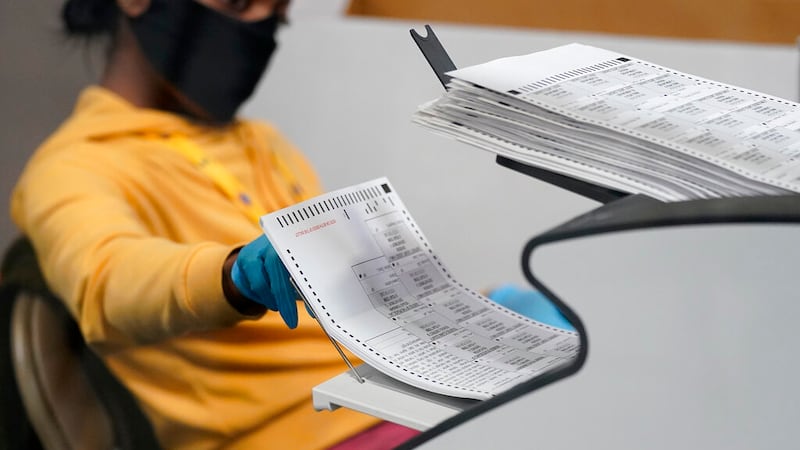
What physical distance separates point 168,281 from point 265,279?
0.43 feet

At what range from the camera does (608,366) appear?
601 mm

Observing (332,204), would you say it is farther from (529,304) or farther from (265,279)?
(529,304)

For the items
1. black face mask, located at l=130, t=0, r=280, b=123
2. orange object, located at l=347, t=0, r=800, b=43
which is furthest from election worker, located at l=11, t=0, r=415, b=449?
orange object, located at l=347, t=0, r=800, b=43

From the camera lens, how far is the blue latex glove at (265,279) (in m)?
0.75

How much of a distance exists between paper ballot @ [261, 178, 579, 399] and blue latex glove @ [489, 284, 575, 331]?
17cm

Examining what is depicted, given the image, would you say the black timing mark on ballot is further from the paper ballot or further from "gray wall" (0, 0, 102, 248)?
"gray wall" (0, 0, 102, 248)

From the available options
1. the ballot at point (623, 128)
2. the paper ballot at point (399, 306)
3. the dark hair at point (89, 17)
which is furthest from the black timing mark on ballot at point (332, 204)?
the dark hair at point (89, 17)

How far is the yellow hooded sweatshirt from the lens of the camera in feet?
2.88

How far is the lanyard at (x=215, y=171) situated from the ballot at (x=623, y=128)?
12.9 inches

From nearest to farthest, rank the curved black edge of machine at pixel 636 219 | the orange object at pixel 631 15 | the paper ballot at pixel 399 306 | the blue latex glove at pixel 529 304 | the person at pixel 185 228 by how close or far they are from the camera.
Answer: the curved black edge of machine at pixel 636 219, the paper ballot at pixel 399 306, the person at pixel 185 228, the blue latex glove at pixel 529 304, the orange object at pixel 631 15

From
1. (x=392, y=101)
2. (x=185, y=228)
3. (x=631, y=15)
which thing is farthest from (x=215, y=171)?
(x=631, y=15)

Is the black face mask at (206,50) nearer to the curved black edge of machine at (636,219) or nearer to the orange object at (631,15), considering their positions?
the orange object at (631,15)

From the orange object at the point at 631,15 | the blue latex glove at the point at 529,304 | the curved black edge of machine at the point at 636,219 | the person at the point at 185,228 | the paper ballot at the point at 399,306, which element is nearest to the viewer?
the curved black edge of machine at the point at 636,219

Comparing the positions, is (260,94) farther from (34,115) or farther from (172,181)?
(34,115)
